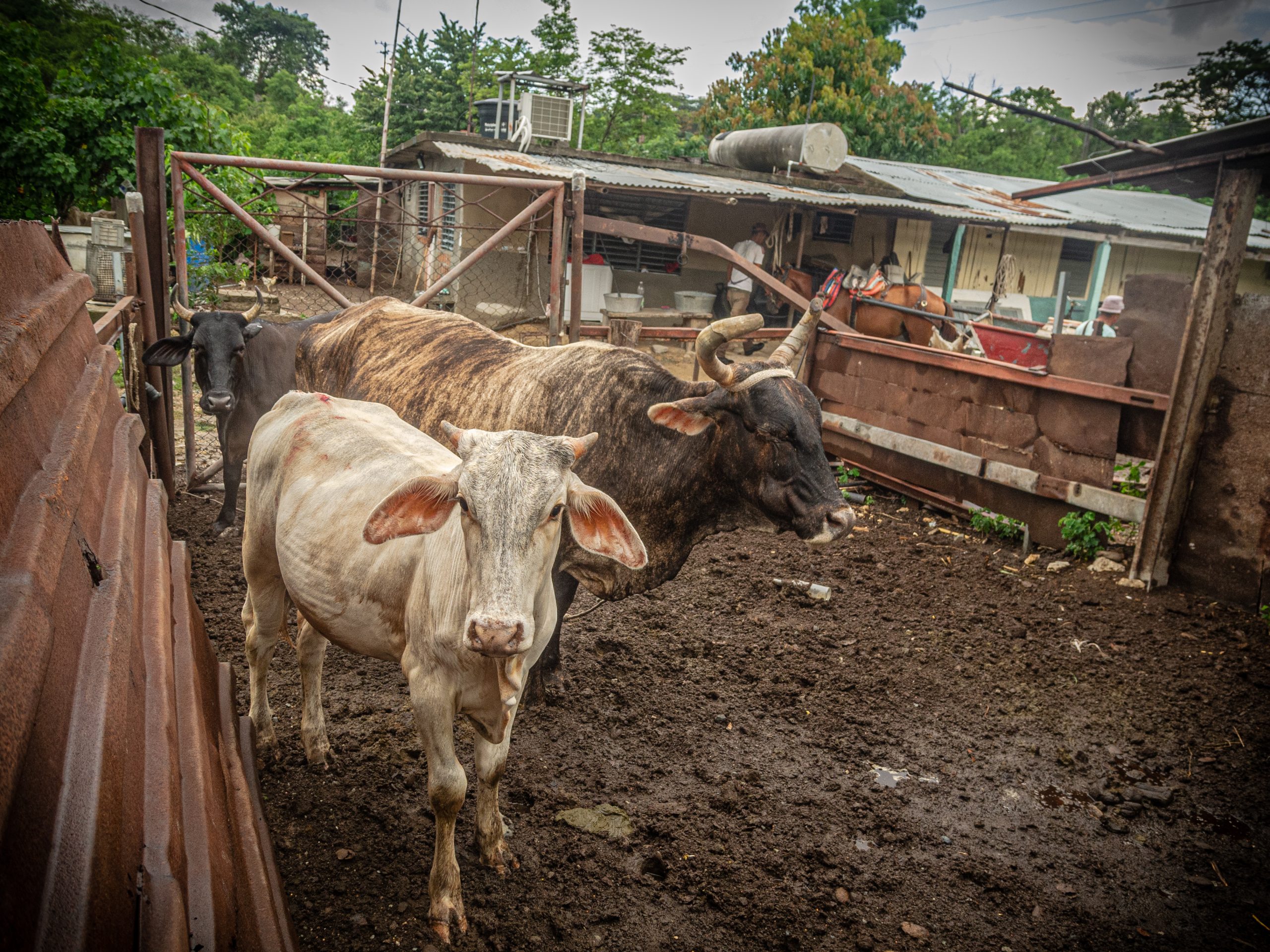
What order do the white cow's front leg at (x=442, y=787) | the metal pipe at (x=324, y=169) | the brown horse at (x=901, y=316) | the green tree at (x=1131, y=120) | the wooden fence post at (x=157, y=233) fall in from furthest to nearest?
1. the green tree at (x=1131, y=120)
2. the brown horse at (x=901, y=316)
3. the wooden fence post at (x=157, y=233)
4. the metal pipe at (x=324, y=169)
5. the white cow's front leg at (x=442, y=787)

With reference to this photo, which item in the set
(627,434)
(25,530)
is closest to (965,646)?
(627,434)

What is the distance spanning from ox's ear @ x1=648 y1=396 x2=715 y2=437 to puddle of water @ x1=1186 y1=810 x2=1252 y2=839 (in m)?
2.78

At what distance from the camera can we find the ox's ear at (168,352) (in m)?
5.99

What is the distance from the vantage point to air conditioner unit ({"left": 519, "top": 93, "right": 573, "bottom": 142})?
20.6 meters

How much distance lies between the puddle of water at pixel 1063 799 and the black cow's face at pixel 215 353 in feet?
19.1

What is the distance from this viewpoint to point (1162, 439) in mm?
5684

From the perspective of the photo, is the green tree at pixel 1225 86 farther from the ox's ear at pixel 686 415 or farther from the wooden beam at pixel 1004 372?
the ox's ear at pixel 686 415

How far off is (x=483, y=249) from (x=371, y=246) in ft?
51.6

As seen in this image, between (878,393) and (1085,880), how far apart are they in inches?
206

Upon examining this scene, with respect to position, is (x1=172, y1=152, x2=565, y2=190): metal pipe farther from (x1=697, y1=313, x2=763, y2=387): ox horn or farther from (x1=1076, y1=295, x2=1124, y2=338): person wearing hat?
(x1=1076, y1=295, x2=1124, y2=338): person wearing hat

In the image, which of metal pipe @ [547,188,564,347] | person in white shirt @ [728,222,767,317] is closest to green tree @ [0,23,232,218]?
metal pipe @ [547,188,564,347]

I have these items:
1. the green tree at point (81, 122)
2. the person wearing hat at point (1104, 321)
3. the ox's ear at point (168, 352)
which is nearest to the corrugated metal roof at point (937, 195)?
the person wearing hat at point (1104, 321)

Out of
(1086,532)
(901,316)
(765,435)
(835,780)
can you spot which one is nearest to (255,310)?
(765,435)

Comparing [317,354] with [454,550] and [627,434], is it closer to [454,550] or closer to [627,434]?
[627,434]
